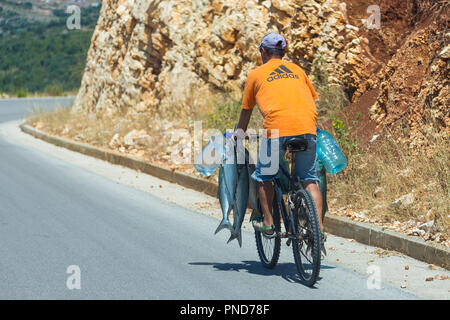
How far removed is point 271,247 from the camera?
6645 millimetres

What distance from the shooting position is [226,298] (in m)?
5.65

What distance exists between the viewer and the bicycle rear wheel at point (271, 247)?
641cm

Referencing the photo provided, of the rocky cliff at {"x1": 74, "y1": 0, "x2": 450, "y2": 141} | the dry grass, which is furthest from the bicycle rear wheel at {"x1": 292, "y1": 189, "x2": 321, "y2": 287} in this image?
the rocky cliff at {"x1": 74, "y1": 0, "x2": 450, "y2": 141}

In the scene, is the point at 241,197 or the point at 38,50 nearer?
the point at 241,197

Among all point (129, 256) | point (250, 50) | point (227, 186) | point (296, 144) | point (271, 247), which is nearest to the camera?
point (296, 144)

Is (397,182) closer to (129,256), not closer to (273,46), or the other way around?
(273,46)

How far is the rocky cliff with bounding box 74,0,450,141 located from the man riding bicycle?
141 inches

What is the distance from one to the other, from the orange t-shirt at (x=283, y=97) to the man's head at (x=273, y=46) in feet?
0.36

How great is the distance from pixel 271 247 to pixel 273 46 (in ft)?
5.88

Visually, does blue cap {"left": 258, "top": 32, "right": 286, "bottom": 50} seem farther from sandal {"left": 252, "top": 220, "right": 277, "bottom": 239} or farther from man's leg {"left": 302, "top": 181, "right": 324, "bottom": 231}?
sandal {"left": 252, "top": 220, "right": 277, "bottom": 239}

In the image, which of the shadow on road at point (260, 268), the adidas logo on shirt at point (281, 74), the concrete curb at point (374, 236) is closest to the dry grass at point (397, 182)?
the concrete curb at point (374, 236)

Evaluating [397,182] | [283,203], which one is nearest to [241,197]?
[283,203]

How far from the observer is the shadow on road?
647cm

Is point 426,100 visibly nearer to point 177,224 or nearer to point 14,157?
point 177,224
